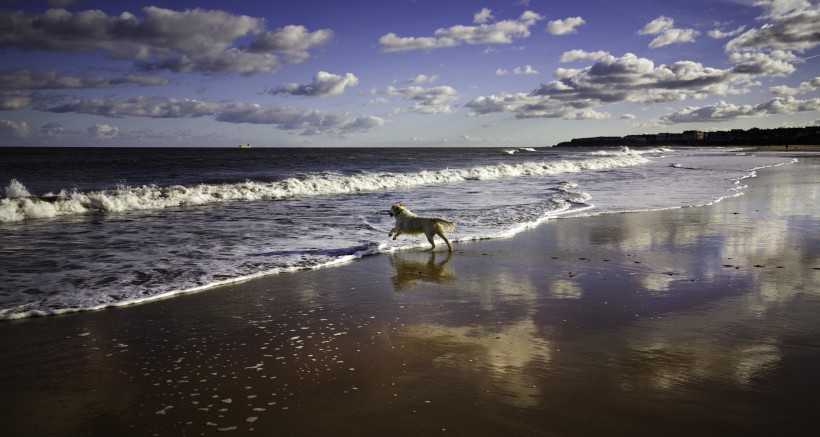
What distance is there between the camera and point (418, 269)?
7.64 meters

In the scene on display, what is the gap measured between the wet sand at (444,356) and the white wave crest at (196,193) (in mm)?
10044

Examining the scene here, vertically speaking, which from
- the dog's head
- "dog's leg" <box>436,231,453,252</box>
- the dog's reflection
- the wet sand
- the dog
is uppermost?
the dog's head

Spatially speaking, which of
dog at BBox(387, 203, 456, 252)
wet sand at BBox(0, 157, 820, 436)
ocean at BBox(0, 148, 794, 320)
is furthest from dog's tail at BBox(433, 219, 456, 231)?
wet sand at BBox(0, 157, 820, 436)

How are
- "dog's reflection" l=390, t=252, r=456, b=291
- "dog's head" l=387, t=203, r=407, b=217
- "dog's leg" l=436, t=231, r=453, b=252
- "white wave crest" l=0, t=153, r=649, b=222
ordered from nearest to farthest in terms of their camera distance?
"dog's reflection" l=390, t=252, r=456, b=291 < "dog's leg" l=436, t=231, r=453, b=252 < "dog's head" l=387, t=203, r=407, b=217 < "white wave crest" l=0, t=153, r=649, b=222

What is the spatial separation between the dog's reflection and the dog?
359mm

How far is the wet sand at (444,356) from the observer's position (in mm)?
3211

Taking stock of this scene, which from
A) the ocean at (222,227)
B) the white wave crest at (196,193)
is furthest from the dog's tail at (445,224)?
the white wave crest at (196,193)

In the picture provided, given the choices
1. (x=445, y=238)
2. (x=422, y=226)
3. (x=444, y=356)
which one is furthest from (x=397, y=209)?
(x=444, y=356)

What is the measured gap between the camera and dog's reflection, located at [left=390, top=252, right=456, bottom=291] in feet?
22.8

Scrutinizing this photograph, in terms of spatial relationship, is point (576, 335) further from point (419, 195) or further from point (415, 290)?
point (419, 195)

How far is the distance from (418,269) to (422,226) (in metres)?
1.57

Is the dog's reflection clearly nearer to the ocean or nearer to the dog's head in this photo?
the ocean

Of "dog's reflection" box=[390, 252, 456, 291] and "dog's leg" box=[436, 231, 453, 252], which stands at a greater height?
"dog's leg" box=[436, 231, 453, 252]

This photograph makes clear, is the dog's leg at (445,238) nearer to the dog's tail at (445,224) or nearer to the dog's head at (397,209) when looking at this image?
the dog's tail at (445,224)
